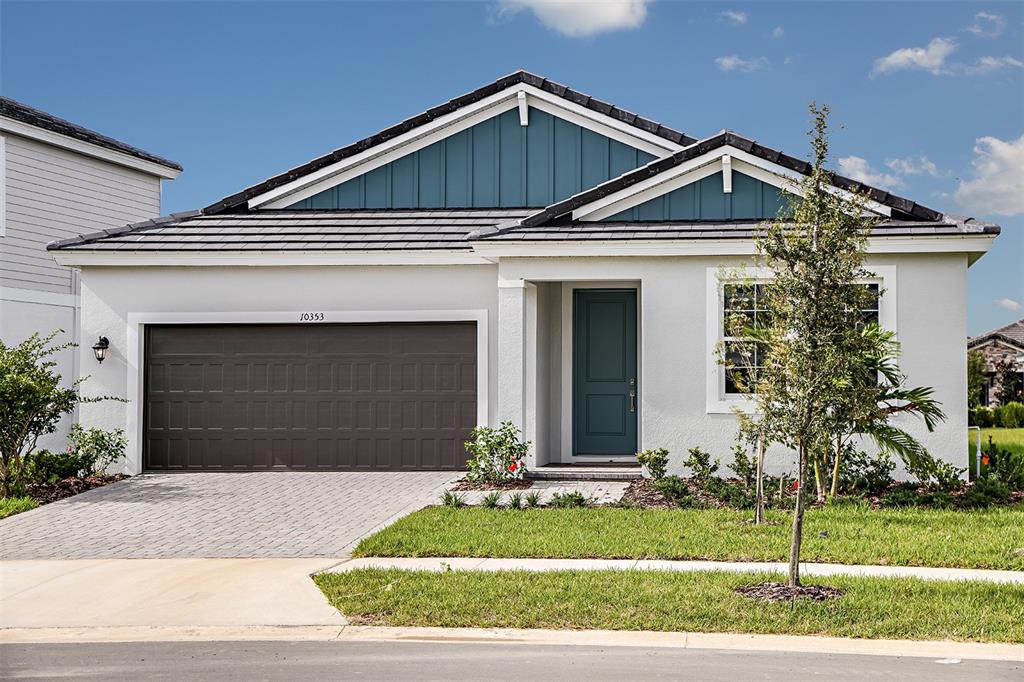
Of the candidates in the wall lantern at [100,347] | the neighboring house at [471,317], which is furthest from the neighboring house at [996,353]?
the wall lantern at [100,347]

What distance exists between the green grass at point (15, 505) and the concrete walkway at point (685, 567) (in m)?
5.59

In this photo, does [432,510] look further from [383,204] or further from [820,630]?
[383,204]

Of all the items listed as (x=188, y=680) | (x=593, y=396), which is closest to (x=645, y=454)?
(x=593, y=396)

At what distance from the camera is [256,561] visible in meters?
9.42

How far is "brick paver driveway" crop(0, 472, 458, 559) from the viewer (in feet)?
33.4

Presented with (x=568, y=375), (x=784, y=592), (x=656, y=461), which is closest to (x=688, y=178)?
(x=568, y=375)

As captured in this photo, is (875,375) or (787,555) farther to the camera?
(875,375)

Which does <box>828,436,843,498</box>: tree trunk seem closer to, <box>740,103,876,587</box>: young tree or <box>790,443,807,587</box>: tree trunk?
<box>740,103,876,587</box>: young tree

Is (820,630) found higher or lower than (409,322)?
lower

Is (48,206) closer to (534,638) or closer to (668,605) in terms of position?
(534,638)

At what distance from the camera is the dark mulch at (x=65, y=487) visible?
1362cm

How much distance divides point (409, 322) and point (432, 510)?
15.0 ft

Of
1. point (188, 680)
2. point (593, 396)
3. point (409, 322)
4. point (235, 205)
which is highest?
point (235, 205)

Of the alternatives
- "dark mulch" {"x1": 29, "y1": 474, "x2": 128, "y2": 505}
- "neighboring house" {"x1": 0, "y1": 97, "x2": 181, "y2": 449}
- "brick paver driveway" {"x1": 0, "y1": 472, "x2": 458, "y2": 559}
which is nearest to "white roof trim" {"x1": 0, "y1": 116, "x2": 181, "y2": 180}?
"neighboring house" {"x1": 0, "y1": 97, "x2": 181, "y2": 449}
